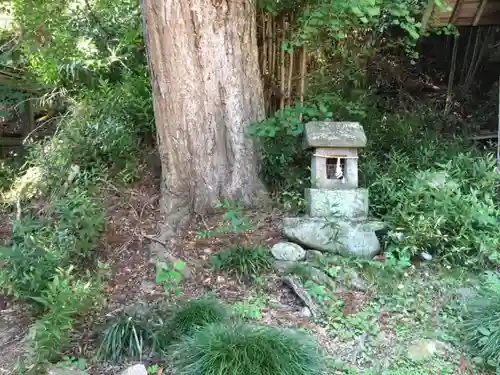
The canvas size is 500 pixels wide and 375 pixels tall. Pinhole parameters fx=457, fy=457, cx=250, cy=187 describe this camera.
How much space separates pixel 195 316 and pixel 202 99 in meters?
2.09

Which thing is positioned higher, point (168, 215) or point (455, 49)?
point (455, 49)

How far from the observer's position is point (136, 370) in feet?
8.75

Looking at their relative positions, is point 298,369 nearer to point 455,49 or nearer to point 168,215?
point 168,215

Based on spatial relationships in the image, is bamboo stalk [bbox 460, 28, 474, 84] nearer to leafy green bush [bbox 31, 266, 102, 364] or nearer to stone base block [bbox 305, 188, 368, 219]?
stone base block [bbox 305, 188, 368, 219]

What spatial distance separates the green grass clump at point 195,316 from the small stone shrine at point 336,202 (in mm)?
1071

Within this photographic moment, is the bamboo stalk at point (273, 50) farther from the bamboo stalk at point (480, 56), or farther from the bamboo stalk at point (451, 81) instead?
the bamboo stalk at point (480, 56)

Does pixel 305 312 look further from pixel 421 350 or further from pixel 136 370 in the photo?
pixel 136 370

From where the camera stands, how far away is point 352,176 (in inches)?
157

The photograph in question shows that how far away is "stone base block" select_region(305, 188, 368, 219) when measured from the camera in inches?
154

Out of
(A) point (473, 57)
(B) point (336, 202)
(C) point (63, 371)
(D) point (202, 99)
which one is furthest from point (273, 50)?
(A) point (473, 57)

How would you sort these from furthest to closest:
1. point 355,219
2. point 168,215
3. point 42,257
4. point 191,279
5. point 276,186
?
1. point 276,186
2. point 168,215
3. point 355,219
4. point 191,279
5. point 42,257

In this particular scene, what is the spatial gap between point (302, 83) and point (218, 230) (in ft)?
7.29

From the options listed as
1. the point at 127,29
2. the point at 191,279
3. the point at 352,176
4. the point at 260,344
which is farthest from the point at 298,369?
the point at 127,29

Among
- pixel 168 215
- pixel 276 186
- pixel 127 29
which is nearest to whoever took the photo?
pixel 168 215
